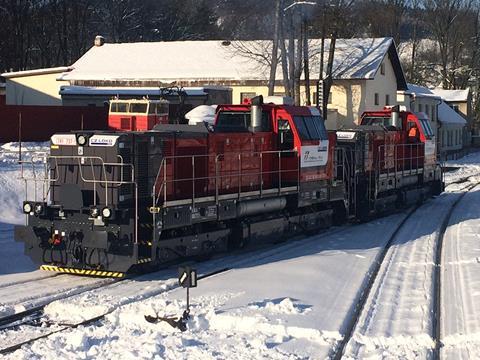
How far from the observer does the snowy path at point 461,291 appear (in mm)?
9016

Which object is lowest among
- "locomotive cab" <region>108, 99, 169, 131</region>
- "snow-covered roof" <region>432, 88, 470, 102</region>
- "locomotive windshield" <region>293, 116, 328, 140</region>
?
"locomotive windshield" <region>293, 116, 328, 140</region>

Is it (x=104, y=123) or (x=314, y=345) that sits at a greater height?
(x=104, y=123)

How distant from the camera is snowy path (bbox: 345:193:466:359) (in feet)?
29.0

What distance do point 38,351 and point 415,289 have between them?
259 inches

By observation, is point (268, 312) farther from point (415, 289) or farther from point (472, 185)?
point (472, 185)

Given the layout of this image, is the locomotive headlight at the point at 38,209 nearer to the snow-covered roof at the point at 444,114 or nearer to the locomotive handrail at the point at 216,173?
the locomotive handrail at the point at 216,173

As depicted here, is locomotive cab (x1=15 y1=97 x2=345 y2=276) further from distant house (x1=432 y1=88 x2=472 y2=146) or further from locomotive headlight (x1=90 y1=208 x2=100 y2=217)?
distant house (x1=432 y1=88 x2=472 y2=146)

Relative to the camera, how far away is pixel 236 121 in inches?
681

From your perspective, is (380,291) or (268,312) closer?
(268,312)

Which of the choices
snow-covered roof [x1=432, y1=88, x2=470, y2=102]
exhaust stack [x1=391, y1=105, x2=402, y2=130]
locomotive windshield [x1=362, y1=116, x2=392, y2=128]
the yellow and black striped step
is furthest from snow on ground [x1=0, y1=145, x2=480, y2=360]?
snow-covered roof [x1=432, y1=88, x2=470, y2=102]

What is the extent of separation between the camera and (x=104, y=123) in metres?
38.2

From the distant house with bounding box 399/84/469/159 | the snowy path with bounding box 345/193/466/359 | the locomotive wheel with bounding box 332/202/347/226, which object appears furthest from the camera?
the distant house with bounding box 399/84/469/159

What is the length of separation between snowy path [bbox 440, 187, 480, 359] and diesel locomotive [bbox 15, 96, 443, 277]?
11.3 ft

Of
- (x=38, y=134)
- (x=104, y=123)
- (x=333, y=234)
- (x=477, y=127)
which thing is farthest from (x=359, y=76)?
(x=477, y=127)
